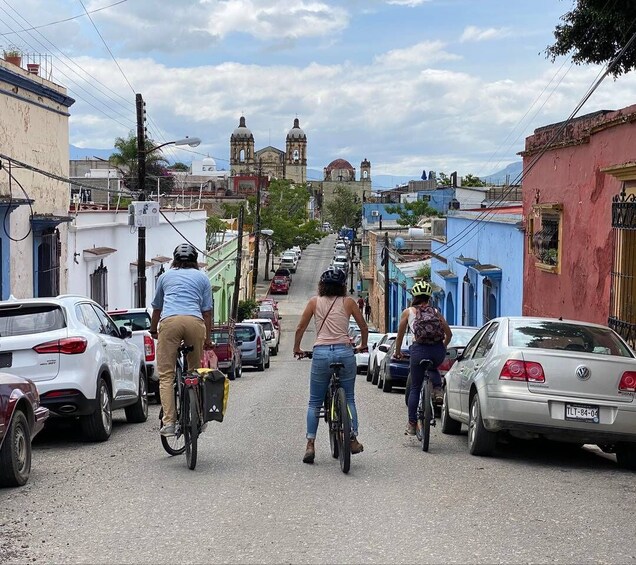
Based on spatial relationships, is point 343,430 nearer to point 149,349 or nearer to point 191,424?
point 191,424

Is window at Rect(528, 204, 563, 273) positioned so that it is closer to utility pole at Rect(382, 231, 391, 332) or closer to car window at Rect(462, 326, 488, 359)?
car window at Rect(462, 326, 488, 359)

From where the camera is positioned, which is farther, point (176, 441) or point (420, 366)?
point (420, 366)

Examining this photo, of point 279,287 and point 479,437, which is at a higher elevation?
point 479,437

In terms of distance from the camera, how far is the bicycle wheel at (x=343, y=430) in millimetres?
8797

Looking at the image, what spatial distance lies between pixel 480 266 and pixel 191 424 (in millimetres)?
21519

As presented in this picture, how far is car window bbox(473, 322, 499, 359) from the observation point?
10.8m

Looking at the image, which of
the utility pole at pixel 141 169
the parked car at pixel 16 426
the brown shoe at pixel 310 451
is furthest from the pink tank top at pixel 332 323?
the utility pole at pixel 141 169

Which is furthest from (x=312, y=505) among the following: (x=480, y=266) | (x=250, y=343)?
(x=250, y=343)

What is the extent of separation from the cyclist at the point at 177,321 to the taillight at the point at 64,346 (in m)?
1.65

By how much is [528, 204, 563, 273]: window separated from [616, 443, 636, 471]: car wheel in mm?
10822

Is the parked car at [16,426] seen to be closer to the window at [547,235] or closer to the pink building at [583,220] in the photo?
the pink building at [583,220]

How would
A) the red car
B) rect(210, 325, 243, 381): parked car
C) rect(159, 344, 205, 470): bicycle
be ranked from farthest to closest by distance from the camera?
the red car < rect(210, 325, 243, 381): parked car < rect(159, 344, 205, 470): bicycle

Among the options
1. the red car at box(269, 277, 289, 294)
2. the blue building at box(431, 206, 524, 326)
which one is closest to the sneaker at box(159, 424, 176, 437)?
the blue building at box(431, 206, 524, 326)

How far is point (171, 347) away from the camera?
364 inches
